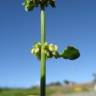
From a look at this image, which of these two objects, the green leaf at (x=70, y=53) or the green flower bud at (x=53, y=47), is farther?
the green flower bud at (x=53, y=47)

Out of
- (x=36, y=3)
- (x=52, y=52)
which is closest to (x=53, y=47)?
(x=52, y=52)

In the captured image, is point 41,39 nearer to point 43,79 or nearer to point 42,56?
point 42,56

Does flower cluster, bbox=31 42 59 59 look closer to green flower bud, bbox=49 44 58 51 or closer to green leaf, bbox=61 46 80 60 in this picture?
green flower bud, bbox=49 44 58 51

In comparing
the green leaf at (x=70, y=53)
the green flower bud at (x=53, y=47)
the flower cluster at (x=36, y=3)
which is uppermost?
the flower cluster at (x=36, y=3)

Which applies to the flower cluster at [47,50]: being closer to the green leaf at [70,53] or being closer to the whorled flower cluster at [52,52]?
the whorled flower cluster at [52,52]

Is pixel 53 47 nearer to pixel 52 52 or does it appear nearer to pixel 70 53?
pixel 52 52

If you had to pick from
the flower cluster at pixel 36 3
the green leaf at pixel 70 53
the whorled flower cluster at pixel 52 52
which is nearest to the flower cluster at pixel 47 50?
the whorled flower cluster at pixel 52 52

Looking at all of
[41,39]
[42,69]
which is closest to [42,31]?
[41,39]
